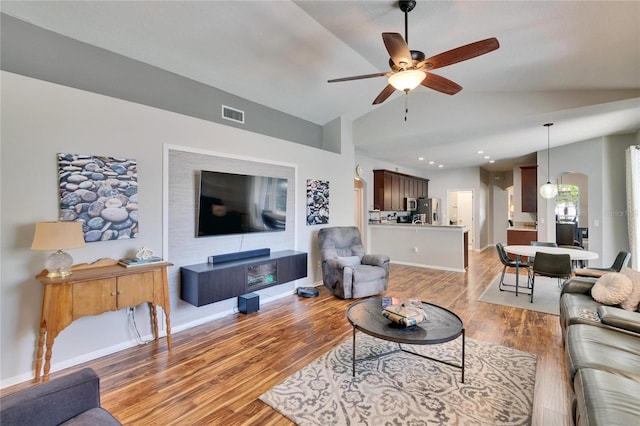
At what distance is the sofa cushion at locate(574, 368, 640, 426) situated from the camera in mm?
1326

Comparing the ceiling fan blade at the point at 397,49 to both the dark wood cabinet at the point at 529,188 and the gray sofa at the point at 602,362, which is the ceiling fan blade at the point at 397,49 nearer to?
the gray sofa at the point at 602,362

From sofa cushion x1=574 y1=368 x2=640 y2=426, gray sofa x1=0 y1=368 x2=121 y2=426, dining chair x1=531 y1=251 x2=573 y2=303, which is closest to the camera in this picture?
gray sofa x1=0 y1=368 x2=121 y2=426

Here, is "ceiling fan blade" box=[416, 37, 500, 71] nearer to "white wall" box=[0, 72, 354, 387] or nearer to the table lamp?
"white wall" box=[0, 72, 354, 387]

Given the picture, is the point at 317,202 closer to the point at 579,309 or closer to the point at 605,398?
the point at 579,309

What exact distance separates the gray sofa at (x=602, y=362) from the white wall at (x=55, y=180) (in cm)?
351

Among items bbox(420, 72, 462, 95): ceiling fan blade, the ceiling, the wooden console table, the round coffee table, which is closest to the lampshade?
bbox(420, 72, 462, 95): ceiling fan blade

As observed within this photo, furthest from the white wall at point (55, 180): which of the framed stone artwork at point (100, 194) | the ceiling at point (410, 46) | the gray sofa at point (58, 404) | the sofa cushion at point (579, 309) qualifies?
the sofa cushion at point (579, 309)

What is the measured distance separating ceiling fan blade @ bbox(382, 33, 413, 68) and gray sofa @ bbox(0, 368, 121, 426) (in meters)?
2.62

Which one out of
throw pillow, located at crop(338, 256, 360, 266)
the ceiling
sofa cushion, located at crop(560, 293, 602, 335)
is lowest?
sofa cushion, located at crop(560, 293, 602, 335)

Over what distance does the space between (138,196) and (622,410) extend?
151 inches

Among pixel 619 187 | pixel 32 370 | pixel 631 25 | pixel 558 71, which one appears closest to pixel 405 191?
pixel 619 187

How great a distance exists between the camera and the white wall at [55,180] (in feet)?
7.58

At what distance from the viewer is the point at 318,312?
388 cm

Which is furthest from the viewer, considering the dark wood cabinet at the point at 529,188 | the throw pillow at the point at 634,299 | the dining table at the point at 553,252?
the dark wood cabinet at the point at 529,188
